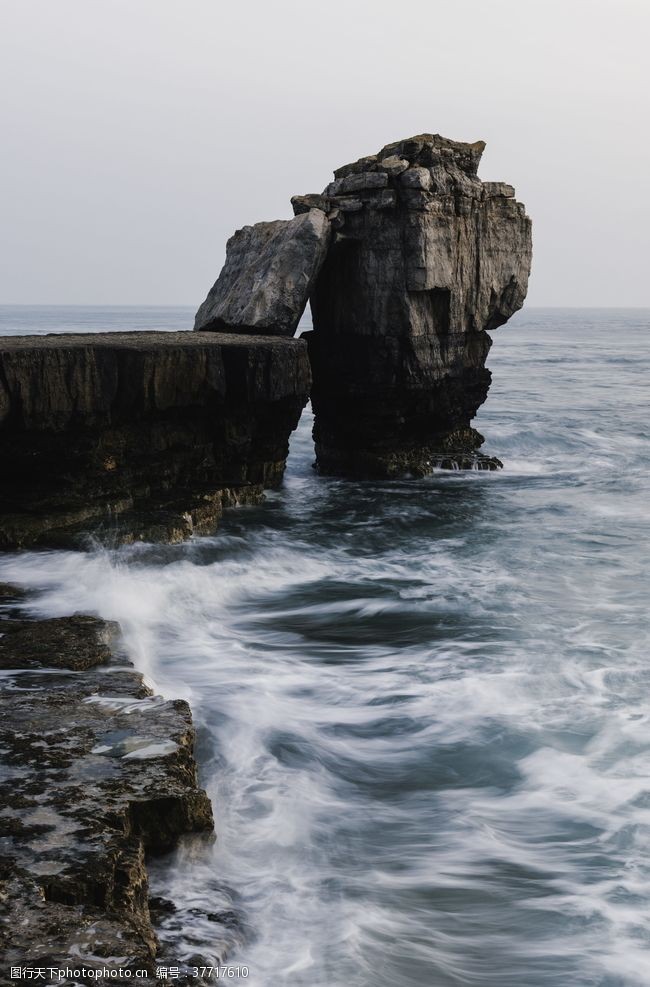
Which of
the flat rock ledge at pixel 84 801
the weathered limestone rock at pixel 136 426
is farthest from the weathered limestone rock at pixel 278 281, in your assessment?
the flat rock ledge at pixel 84 801

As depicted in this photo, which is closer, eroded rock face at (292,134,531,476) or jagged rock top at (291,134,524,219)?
jagged rock top at (291,134,524,219)

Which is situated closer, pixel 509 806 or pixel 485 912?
pixel 485 912

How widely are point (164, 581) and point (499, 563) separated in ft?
11.1

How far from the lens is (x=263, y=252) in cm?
1223

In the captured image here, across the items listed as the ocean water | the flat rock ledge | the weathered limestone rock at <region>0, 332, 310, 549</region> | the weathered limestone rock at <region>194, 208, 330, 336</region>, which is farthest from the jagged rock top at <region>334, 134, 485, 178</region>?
the flat rock ledge

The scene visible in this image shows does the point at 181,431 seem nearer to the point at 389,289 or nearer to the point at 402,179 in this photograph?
the point at 389,289

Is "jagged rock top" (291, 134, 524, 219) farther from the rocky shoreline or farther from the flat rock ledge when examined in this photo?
the flat rock ledge

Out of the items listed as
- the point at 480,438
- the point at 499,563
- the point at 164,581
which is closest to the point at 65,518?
the point at 164,581

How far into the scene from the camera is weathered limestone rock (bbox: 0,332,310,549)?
859 cm

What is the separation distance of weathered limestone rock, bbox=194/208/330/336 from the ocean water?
2203 mm

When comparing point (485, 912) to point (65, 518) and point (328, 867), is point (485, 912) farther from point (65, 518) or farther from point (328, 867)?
point (65, 518)

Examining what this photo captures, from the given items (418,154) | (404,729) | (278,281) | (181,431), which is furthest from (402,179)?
(404,729)

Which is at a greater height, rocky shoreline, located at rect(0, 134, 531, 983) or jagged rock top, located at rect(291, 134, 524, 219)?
jagged rock top, located at rect(291, 134, 524, 219)

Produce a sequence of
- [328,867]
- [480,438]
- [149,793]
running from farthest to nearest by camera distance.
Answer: [480,438] < [328,867] < [149,793]
